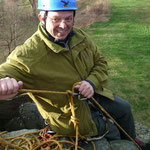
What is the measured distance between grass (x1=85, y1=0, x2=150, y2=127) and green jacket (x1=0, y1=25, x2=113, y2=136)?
94.0 inches

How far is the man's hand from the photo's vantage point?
1.88 meters

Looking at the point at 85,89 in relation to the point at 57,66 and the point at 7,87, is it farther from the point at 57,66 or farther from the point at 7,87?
the point at 7,87

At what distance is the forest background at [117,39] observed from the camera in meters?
5.11

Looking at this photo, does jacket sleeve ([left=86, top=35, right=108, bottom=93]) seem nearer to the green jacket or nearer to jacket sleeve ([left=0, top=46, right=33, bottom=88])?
the green jacket

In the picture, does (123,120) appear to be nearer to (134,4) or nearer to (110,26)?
(110,26)

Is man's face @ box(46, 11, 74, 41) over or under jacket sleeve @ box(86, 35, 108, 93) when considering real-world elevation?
over

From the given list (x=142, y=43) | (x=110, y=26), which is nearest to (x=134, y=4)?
(x=110, y=26)

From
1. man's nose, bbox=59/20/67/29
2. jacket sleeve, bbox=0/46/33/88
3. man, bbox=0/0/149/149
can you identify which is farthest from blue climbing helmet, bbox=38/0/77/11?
jacket sleeve, bbox=0/46/33/88

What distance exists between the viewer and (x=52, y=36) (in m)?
1.93

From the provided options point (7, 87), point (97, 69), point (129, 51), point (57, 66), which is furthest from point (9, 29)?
point (7, 87)

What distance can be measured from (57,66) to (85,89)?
352 mm

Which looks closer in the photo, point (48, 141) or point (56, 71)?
point (56, 71)

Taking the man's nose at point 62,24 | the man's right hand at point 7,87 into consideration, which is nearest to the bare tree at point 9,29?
the man's nose at point 62,24

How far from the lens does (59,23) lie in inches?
72.4
